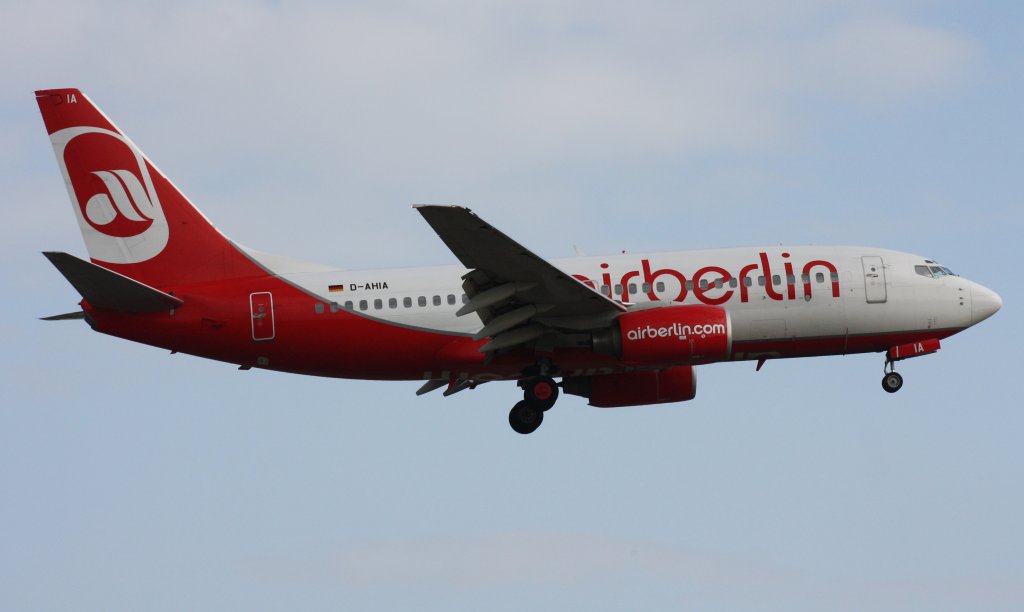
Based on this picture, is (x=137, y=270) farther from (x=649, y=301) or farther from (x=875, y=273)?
(x=875, y=273)

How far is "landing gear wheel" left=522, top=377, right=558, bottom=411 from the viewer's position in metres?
41.9

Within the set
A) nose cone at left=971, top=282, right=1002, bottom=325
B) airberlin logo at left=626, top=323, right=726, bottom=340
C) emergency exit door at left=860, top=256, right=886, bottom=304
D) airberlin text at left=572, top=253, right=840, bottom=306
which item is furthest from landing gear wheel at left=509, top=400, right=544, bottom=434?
nose cone at left=971, top=282, right=1002, bottom=325

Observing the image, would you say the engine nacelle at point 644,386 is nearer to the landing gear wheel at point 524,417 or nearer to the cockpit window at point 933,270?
the landing gear wheel at point 524,417

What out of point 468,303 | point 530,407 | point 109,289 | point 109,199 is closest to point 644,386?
point 530,407

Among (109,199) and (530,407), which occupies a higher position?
(109,199)

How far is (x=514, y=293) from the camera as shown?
39.1 m

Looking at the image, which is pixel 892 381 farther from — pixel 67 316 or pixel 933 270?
pixel 67 316

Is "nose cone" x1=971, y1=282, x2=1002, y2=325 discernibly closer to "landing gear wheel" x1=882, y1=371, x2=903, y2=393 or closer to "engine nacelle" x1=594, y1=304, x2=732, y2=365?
"landing gear wheel" x1=882, y1=371, x2=903, y2=393

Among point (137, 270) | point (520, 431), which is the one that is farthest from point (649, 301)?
point (137, 270)

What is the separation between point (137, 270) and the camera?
41781mm

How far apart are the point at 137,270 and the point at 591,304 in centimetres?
1309

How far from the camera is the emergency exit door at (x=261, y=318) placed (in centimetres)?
4072

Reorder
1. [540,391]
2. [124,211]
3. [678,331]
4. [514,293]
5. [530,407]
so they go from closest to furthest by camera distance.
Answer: [514,293] → [678,331] → [540,391] → [124,211] → [530,407]

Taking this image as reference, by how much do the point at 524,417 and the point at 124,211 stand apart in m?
13.1
